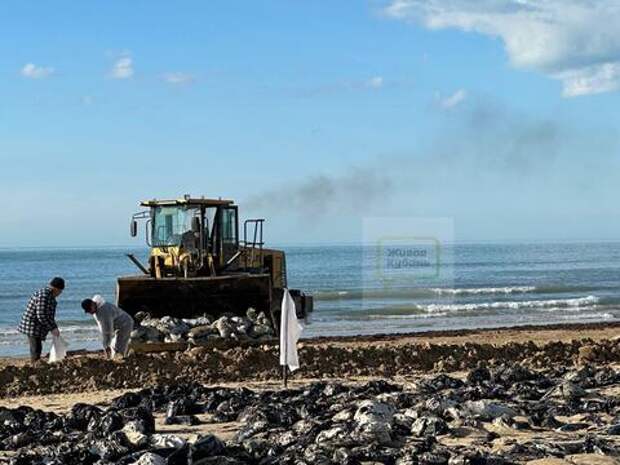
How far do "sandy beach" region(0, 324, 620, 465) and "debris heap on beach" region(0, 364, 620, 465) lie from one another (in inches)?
1.2

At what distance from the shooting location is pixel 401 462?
8062 mm

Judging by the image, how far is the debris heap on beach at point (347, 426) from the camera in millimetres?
8312

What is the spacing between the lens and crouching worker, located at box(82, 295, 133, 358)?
15547 millimetres

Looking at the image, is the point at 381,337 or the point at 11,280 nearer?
the point at 381,337

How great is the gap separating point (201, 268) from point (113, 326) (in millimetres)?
4438

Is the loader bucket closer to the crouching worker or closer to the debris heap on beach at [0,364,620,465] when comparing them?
the crouching worker

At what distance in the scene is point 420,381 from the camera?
42.8ft

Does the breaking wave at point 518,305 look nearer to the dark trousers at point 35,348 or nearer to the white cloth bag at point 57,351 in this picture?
the dark trousers at point 35,348

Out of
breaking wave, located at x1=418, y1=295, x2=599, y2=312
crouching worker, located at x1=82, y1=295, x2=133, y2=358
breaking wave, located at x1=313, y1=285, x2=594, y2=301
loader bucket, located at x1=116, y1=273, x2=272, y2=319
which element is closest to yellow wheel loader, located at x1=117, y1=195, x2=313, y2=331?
loader bucket, located at x1=116, y1=273, x2=272, y2=319

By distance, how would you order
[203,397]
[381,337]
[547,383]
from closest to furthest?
[203,397] < [547,383] < [381,337]

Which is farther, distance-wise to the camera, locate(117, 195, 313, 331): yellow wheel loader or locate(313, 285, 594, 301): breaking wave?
locate(313, 285, 594, 301): breaking wave

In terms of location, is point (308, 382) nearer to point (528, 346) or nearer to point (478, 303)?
point (528, 346)

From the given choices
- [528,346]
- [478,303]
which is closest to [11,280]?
[478,303]

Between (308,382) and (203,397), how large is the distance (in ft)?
8.94
